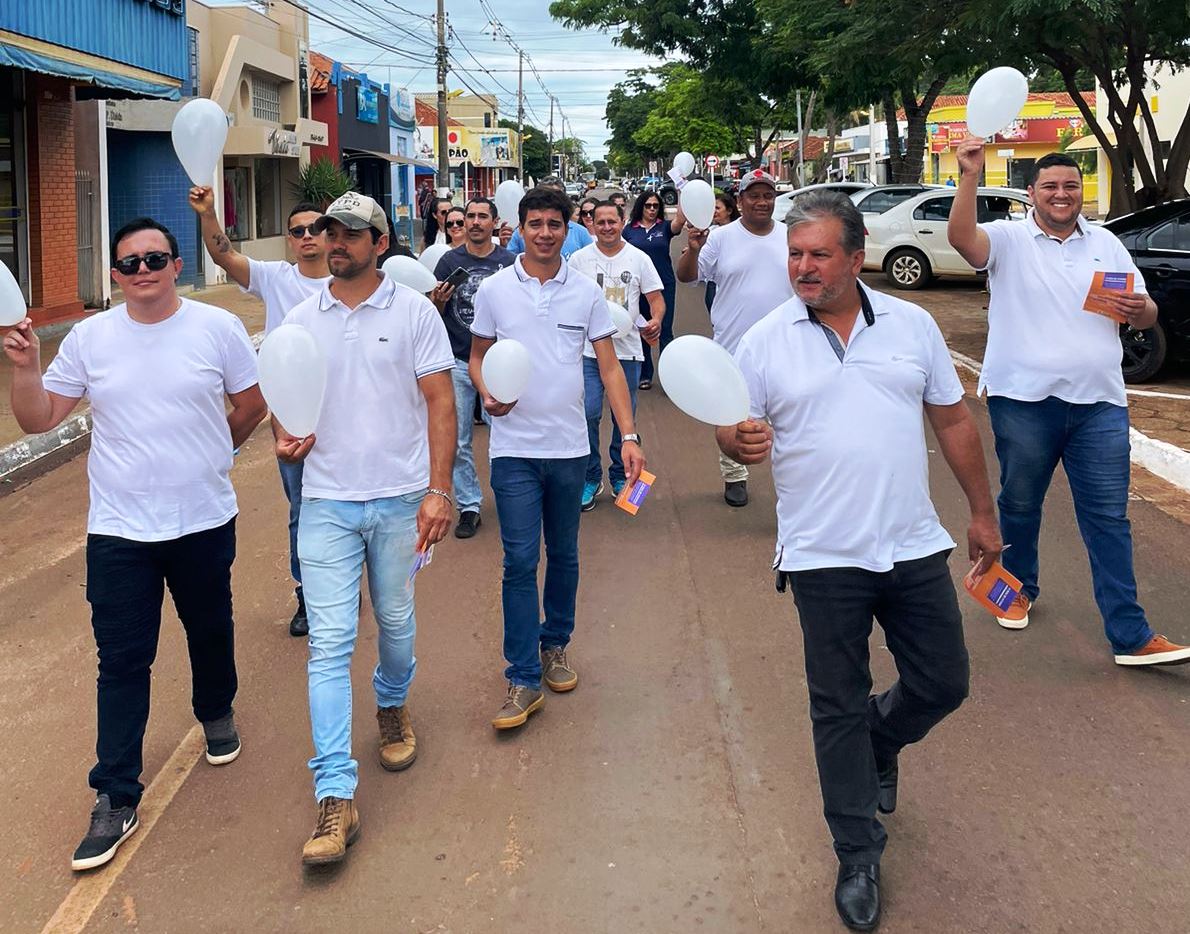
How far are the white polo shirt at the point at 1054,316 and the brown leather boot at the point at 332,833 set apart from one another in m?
3.01

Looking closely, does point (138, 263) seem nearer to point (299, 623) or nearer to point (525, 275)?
point (525, 275)

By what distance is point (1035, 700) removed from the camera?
453 centimetres

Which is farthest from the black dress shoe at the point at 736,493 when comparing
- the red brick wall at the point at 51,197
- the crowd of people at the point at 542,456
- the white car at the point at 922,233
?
the white car at the point at 922,233

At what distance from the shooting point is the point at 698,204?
667 centimetres

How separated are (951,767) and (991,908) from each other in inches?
32.7

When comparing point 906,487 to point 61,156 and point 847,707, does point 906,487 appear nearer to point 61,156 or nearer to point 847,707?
point 847,707

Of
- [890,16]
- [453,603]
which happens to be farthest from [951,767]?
[890,16]

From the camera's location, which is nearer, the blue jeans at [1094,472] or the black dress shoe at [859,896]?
the black dress shoe at [859,896]

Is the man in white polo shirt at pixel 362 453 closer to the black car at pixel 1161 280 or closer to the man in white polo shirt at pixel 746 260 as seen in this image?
the man in white polo shirt at pixel 746 260

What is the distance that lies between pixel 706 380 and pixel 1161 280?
28.3ft

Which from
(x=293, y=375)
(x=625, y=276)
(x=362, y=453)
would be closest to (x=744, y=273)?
(x=625, y=276)

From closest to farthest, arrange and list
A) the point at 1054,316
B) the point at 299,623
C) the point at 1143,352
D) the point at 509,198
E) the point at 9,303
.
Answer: the point at 9,303 → the point at 1054,316 → the point at 299,623 → the point at 509,198 → the point at 1143,352

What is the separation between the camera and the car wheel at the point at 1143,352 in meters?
10.5

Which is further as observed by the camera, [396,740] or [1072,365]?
[1072,365]
